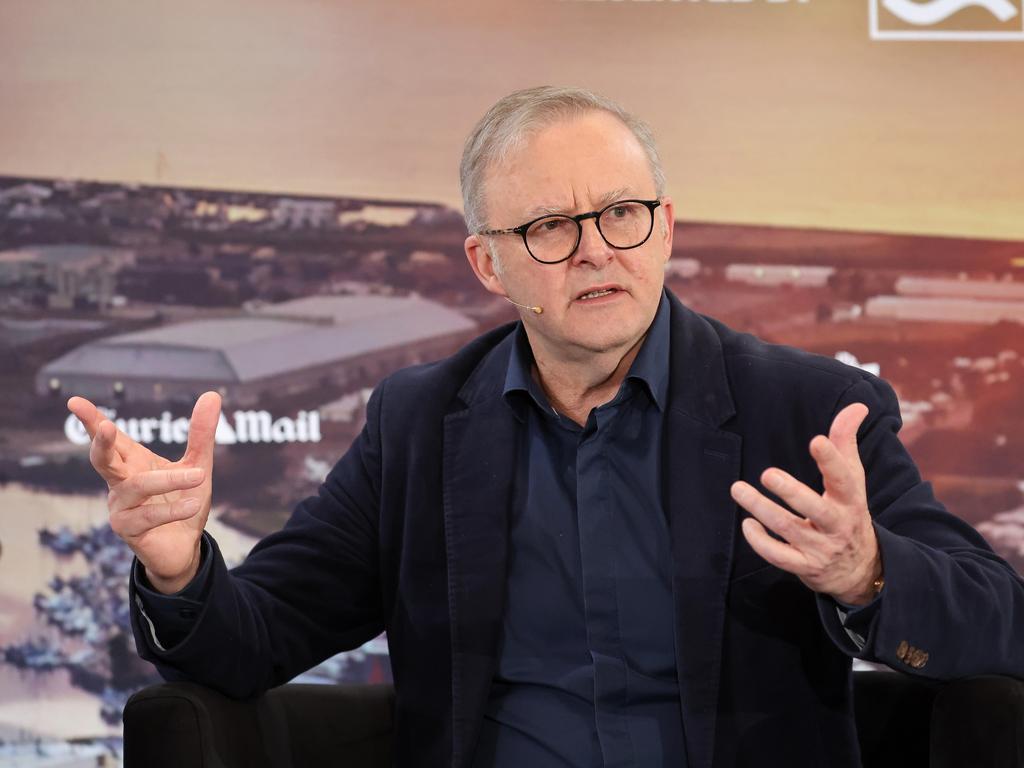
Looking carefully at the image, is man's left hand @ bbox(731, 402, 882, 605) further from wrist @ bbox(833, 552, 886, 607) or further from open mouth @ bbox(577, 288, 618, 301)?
open mouth @ bbox(577, 288, 618, 301)

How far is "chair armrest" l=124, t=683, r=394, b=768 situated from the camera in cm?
161

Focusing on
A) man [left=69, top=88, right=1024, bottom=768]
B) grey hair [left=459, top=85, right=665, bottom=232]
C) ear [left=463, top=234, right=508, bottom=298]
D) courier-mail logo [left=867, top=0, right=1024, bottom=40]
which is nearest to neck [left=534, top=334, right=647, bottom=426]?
man [left=69, top=88, right=1024, bottom=768]

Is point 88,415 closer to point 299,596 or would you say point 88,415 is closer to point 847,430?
point 299,596

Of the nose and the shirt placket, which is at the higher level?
the nose

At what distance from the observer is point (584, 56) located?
3041mm

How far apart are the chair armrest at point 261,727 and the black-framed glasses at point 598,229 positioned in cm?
76

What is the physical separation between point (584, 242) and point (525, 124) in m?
0.22

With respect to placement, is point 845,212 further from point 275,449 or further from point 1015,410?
point 275,449

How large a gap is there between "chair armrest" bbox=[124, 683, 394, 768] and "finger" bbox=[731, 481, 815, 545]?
0.80 m

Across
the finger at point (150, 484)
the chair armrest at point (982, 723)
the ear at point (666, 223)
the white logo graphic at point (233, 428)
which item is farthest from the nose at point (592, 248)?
the white logo graphic at point (233, 428)

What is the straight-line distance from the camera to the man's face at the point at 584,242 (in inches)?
72.6

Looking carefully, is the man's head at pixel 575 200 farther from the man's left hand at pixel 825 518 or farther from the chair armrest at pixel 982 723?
the chair armrest at pixel 982 723

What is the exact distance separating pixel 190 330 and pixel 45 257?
0.40m

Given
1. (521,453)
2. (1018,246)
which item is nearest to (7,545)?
(521,453)
